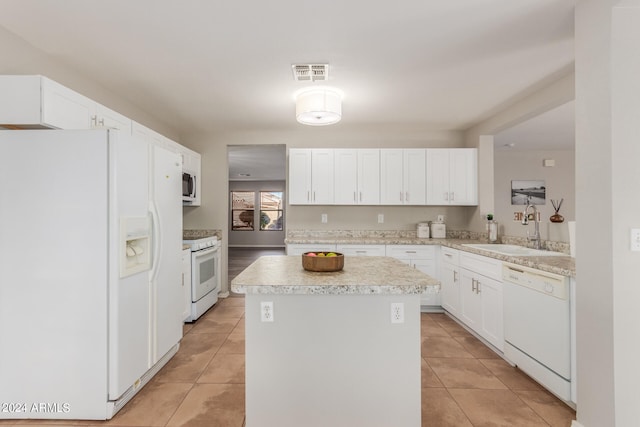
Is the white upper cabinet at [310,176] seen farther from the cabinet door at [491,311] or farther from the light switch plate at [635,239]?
the light switch plate at [635,239]

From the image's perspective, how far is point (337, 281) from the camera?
61.7 inches

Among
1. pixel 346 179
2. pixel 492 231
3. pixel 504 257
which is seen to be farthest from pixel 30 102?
pixel 492 231

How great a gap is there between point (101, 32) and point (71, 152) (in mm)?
845

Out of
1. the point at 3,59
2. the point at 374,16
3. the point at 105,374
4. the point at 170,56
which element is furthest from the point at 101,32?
the point at 105,374

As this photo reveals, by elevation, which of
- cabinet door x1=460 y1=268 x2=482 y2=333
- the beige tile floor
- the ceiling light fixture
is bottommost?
the beige tile floor

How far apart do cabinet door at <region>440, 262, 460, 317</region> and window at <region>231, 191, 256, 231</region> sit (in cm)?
837

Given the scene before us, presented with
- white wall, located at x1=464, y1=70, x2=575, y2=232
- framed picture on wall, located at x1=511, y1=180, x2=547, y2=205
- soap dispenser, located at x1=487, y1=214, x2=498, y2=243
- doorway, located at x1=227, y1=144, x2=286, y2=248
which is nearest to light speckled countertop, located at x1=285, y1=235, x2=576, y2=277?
soap dispenser, located at x1=487, y1=214, x2=498, y2=243

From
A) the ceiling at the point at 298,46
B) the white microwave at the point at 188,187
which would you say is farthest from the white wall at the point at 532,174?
the white microwave at the point at 188,187

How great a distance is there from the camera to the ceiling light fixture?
112 inches

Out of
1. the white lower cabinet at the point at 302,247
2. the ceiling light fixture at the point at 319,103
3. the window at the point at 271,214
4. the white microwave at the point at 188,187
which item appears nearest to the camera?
the ceiling light fixture at the point at 319,103

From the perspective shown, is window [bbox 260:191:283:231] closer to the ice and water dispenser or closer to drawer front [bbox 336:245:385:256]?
drawer front [bbox 336:245:385:256]

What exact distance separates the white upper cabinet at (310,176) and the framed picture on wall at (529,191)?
4016 mm

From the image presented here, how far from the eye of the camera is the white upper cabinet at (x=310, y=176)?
4.22 m

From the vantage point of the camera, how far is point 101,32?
80.4 inches
